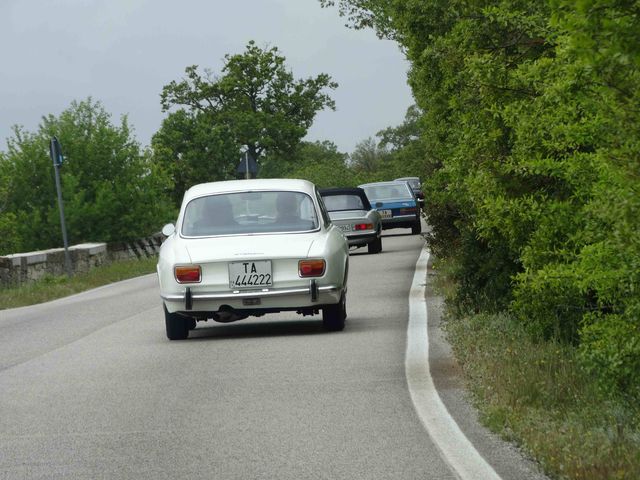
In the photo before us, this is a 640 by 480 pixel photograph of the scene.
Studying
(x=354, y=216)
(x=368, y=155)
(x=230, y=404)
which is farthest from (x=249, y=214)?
(x=368, y=155)

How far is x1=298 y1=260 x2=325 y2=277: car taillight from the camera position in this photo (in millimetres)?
14156

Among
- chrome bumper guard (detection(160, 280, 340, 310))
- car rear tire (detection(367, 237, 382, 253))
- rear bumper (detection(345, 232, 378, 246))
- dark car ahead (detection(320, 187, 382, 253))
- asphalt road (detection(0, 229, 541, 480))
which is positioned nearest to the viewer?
asphalt road (detection(0, 229, 541, 480))

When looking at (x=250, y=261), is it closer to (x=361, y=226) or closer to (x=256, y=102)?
(x=361, y=226)

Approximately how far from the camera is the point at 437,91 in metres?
19.5

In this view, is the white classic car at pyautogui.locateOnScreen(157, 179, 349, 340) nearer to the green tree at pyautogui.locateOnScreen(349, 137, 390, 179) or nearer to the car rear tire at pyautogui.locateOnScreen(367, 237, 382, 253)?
the car rear tire at pyautogui.locateOnScreen(367, 237, 382, 253)

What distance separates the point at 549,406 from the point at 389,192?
31.1 meters

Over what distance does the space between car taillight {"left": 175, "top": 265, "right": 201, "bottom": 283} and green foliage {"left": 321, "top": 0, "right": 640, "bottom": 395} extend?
8.99 feet

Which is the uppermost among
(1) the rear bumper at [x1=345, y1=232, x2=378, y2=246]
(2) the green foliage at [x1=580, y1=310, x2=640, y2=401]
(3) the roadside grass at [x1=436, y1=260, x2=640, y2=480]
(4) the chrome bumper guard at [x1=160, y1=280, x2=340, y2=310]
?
(4) the chrome bumper guard at [x1=160, y1=280, x2=340, y2=310]

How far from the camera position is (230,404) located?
1000 cm

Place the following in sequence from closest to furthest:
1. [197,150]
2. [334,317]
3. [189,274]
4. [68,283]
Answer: [189,274], [334,317], [68,283], [197,150]

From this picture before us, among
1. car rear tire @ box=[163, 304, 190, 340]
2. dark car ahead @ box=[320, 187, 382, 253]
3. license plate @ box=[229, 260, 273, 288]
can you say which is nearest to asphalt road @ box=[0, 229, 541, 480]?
car rear tire @ box=[163, 304, 190, 340]

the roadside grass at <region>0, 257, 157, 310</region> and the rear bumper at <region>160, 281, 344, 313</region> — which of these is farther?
the roadside grass at <region>0, 257, 157, 310</region>

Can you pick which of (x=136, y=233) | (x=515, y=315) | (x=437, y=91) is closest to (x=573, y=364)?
(x=515, y=315)

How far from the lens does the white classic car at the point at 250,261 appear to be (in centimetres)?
1407
